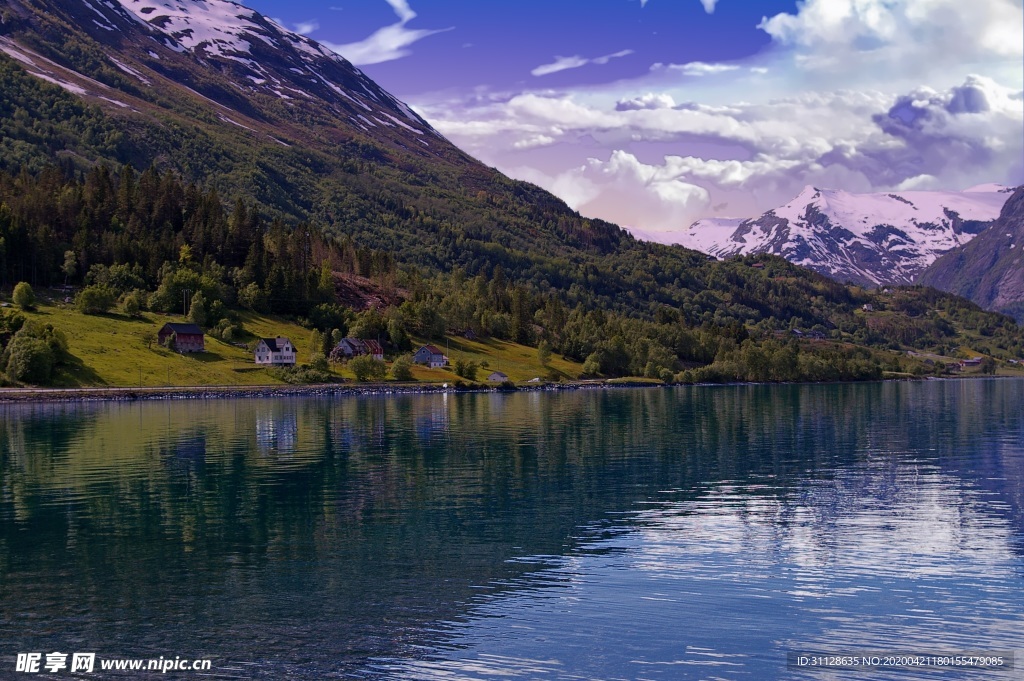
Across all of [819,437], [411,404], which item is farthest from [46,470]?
[411,404]

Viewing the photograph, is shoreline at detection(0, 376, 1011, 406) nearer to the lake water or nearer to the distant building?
the distant building

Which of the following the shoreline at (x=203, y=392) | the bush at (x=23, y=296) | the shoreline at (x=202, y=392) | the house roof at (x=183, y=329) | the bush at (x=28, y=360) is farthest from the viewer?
the house roof at (x=183, y=329)

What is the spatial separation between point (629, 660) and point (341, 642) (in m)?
9.71

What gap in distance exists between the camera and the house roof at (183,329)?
194000 mm

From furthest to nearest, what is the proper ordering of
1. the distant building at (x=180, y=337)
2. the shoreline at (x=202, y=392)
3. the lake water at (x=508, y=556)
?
the distant building at (x=180, y=337)
the shoreline at (x=202, y=392)
the lake water at (x=508, y=556)

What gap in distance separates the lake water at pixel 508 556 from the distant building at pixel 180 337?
101 metres

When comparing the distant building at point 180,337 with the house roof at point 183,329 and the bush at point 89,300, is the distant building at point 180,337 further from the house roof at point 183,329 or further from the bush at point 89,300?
the bush at point 89,300

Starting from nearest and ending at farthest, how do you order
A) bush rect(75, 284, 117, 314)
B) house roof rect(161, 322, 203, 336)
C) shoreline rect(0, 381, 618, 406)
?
shoreline rect(0, 381, 618, 406), house roof rect(161, 322, 203, 336), bush rect(75, 284, 117, 314)

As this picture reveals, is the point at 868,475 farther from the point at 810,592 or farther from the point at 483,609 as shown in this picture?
the point at 483,609

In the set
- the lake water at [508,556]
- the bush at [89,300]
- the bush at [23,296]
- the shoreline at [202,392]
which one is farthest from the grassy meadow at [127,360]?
the lake water at [508,556]

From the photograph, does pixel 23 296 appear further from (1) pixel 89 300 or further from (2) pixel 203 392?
(2) pixel 203 392

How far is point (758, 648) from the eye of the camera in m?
32.2

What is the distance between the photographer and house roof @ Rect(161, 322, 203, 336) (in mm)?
194000

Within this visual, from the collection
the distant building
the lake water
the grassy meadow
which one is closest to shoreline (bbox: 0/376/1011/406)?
the grassy meadow
